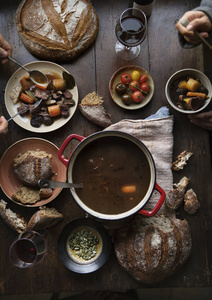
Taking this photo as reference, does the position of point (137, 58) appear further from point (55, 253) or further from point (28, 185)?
point (55, 253)

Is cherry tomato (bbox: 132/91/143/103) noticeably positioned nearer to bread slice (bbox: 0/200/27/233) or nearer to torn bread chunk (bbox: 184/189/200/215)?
torn bread chunk (bbox: 184/189/200/215)

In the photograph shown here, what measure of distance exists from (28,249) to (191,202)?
1.22 meters

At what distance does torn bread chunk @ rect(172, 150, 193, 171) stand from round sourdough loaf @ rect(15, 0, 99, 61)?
1.13 metres

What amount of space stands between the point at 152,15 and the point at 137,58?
37 cm

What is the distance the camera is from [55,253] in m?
2.10

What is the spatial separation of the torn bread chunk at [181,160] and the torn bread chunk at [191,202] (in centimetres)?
19

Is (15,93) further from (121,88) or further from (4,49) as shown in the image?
(121,88)

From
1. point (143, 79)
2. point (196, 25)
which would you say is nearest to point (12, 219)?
point (143, 79)

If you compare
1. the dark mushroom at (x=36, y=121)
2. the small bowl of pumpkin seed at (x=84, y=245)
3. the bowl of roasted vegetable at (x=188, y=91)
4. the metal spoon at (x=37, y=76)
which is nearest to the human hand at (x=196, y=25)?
the bowl of roasted vegetable at (x=188, y=91)

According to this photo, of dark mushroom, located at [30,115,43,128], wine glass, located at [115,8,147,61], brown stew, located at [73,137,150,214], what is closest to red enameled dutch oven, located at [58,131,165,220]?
brown stew, located at [73,137,150,214]

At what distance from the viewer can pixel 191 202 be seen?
2.08m

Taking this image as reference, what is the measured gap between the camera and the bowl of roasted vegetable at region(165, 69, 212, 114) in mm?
2037

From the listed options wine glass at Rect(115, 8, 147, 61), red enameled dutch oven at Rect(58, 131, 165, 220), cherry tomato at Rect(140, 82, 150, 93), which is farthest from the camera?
cherry tomato at Rect(140, 82, 150, 93)

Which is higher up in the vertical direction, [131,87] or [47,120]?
[131,87]
